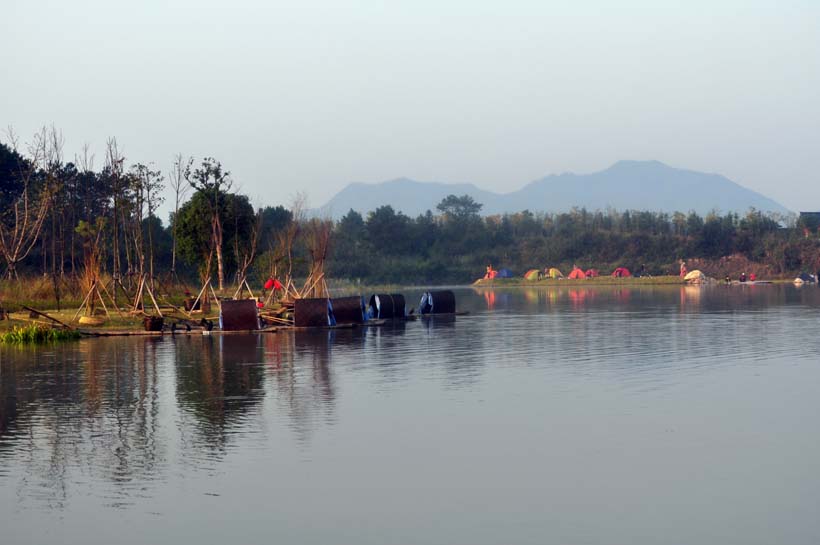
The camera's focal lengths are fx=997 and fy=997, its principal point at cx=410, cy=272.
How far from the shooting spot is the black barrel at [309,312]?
3189cm

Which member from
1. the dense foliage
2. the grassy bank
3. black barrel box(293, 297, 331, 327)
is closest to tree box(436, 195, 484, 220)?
the dense foliage

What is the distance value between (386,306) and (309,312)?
5820 mm

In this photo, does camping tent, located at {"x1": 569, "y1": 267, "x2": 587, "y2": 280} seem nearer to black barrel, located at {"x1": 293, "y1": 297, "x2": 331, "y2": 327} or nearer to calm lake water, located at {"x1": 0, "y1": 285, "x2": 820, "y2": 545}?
black barrel, located at {"x1": 293, "y1": 297, "x2": 331, "y2": 327}

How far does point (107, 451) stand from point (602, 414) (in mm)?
6452

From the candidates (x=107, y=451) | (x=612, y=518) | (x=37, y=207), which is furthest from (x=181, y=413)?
(x=37, y=207)

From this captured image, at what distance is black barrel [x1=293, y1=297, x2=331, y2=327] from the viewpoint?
3189cm

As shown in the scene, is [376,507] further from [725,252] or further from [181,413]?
[725,252]

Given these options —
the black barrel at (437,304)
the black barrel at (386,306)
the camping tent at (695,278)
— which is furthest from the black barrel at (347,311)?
the camping tent at (695,278)

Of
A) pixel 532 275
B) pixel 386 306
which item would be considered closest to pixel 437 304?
pixel 386 306

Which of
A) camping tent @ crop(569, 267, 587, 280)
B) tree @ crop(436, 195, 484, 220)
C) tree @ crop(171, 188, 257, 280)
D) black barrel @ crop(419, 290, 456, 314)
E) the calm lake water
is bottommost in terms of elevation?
the calm lake water

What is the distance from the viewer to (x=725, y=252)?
97.8 m

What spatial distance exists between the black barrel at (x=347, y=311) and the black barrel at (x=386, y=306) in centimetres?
313

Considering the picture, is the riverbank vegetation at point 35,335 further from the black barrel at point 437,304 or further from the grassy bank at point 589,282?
the grassy bank at point 589,282

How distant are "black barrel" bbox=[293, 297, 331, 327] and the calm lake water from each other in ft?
31.5
